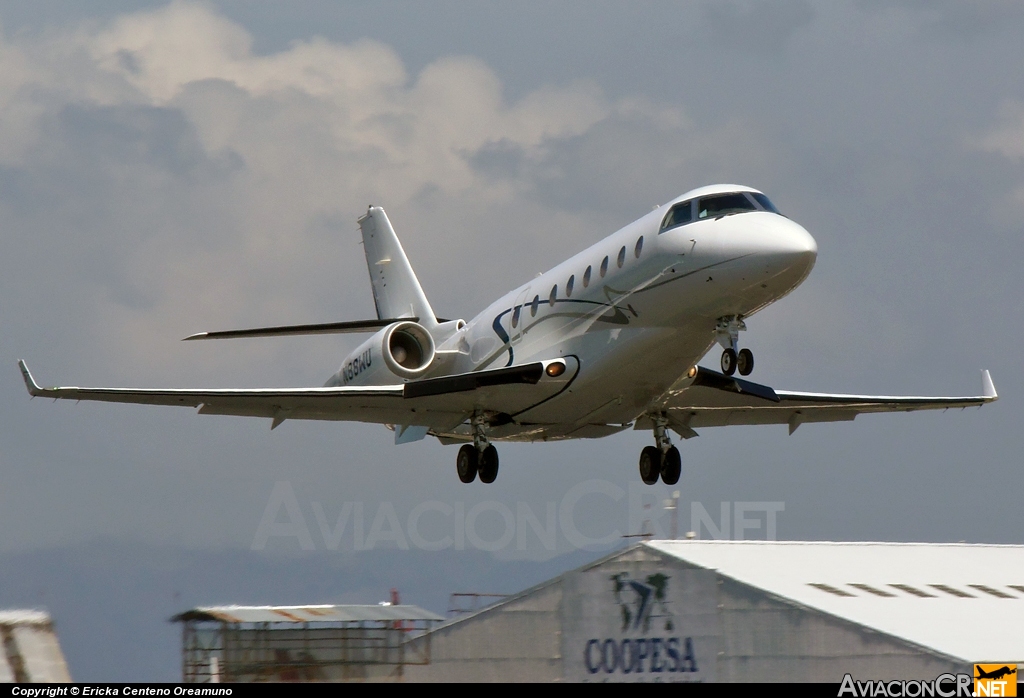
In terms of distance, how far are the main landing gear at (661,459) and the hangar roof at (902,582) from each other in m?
1.94

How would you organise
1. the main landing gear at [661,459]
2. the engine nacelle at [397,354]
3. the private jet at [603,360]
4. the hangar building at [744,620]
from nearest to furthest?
1. the private jet at [603,360]
2. the hangar building at [744,620]
3. the main landing gear at [661,459]
4. the engine nacelle at [397,354]

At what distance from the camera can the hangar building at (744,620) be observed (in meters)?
25.0

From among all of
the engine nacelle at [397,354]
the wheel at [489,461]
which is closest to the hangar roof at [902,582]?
the wheel at [489,461]

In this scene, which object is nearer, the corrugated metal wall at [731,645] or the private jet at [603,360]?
the private jet at [603,360]

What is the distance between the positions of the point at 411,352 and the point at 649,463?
4.86 m

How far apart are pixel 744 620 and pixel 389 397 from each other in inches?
303

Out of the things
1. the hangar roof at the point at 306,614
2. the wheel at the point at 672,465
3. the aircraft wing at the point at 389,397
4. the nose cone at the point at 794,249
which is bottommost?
the hangar roof at the point at 306,614

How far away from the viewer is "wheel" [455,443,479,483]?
26031 mm

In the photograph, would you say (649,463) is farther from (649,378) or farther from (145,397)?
(145,397)

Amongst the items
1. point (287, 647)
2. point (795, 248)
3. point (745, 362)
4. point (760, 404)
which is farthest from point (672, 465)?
point (287, 647)

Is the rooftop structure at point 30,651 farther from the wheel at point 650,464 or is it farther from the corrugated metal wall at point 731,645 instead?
the wheel at point 650,464

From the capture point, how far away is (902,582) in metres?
27.8

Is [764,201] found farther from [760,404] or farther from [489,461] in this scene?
[489,461]

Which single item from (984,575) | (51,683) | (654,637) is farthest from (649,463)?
(51,683)
